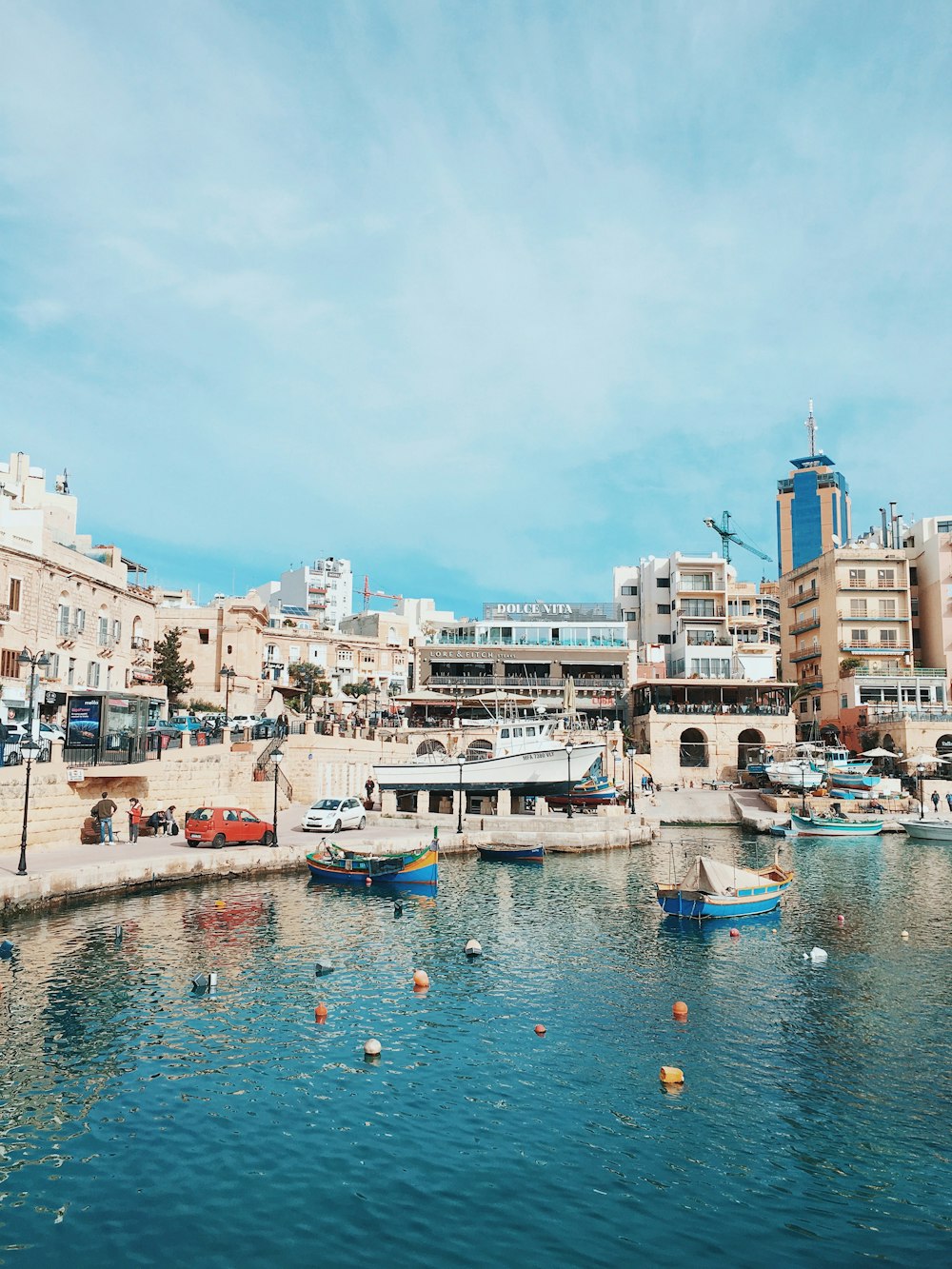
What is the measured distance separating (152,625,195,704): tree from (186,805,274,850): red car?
92.8ft

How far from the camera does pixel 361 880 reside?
98.9 feet

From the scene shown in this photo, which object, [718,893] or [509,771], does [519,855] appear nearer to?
[509,771]

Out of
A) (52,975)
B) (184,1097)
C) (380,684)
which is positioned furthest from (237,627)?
(184,1097)

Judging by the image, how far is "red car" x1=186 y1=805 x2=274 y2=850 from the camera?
107 feet

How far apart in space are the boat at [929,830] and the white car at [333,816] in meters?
30.1

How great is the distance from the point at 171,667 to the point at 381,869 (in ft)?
124

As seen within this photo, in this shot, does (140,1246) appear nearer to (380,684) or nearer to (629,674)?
(629,674)

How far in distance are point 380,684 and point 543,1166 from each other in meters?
82.7

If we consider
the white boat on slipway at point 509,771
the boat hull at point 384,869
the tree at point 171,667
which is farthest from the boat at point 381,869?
the tree at point 171,667

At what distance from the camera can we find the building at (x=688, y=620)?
255ft

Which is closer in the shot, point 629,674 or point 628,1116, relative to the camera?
point 628,1116

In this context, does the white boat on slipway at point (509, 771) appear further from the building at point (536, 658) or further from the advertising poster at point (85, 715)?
the building at point (536, 658)

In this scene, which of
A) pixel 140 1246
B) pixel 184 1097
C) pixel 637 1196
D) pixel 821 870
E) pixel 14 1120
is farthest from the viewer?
pixel 821 870

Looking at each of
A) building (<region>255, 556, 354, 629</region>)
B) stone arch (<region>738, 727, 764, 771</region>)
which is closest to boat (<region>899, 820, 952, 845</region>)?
stone arch (<region>738, 727, 764, 771</region>)
